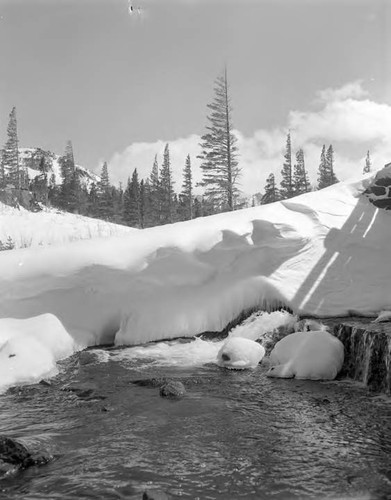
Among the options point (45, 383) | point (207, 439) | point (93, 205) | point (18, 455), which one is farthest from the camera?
point (93, 205)

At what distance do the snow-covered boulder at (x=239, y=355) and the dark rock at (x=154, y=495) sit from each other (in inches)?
192

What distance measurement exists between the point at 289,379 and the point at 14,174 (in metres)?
47.7

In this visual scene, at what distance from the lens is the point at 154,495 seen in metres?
3.50

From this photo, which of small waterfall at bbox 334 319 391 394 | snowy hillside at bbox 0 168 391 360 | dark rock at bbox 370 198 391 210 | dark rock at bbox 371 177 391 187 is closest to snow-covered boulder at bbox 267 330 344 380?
small waterfall at bbox 334 319 391 394

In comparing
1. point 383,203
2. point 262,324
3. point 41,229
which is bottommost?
point 262,324

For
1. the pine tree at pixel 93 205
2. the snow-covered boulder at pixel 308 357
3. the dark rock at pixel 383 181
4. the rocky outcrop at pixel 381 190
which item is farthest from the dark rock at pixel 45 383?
the pine tree at pixel 93 205

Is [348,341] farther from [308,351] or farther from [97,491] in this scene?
[97,491]

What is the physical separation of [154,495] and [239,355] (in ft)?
16.9

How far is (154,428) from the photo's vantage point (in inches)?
206

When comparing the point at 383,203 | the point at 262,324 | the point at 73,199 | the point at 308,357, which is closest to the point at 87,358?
the point at 262,324

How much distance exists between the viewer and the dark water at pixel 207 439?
379cm

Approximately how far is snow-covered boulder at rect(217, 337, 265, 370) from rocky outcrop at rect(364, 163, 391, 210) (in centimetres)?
701

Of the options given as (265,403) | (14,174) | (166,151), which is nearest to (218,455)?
(265,403)

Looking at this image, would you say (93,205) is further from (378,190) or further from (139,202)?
(378,190)
